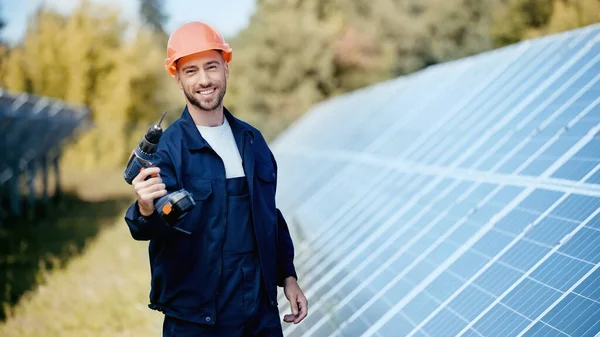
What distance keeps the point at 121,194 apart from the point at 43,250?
12.6 m

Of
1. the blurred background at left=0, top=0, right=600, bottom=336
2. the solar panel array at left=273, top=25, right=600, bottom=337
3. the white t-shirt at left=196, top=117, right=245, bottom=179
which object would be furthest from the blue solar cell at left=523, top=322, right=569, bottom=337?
the blurred background at left=0, top=0, right=600, bottom=336

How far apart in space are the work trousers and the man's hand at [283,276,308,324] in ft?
0.89

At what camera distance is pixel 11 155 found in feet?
57.9

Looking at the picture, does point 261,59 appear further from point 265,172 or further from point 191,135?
point 191,135

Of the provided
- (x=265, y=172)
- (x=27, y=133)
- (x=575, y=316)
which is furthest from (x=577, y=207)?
(x=27, y=133)

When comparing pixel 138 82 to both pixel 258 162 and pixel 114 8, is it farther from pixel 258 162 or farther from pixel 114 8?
pixel 258 162

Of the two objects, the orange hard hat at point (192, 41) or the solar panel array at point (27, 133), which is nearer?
the orange hard hat at point (192, 41)

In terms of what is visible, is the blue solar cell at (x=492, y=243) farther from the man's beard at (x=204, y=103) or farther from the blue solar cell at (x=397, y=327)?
the man's beard at (x=204, y=103)

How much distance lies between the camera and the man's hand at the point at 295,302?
3410 mm

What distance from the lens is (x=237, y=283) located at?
3.08 m

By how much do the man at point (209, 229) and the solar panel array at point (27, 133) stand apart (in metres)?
11.0

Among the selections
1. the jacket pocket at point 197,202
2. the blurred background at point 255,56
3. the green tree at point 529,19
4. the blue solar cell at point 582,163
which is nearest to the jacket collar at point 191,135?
the jacket pocket at point 197,202

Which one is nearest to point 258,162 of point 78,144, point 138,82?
point 78,144

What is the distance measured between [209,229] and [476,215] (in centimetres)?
230
